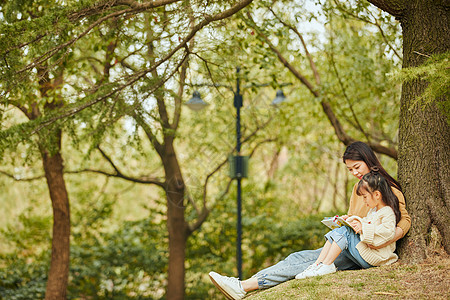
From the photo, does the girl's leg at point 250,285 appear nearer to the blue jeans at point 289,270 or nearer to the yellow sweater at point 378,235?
the blue jeans at point 289,270

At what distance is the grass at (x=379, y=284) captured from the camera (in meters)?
3.44

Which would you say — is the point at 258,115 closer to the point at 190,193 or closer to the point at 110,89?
the point at 190,193

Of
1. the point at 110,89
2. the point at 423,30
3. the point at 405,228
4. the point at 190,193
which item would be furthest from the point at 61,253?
the point at 423,30

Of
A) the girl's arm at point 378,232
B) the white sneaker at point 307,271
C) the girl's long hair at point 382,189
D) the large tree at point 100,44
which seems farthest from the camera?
the large tree at point 100,44

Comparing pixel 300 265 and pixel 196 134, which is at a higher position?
pixel 196 134

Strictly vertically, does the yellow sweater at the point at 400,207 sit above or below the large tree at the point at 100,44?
below

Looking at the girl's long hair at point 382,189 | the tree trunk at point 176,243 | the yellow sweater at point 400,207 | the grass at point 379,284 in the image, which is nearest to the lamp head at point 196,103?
the tree trunk at point 176,243

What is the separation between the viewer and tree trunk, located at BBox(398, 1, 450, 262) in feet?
13.1

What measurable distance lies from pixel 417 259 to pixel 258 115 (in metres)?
7.57

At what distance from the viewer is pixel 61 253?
23.9 feet

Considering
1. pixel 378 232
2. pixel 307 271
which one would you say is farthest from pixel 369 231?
pixel 307 271

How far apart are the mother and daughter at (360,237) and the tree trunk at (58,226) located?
3.85 metres

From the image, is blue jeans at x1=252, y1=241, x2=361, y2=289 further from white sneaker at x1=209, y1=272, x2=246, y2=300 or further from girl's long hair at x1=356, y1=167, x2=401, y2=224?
girl's long hair at x1=356, y1=167, x2=401, y2=224

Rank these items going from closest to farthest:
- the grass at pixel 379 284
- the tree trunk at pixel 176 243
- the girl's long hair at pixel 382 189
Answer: the grass at pixel 379 284
the girl's long hair at pixel 382 189
the tree trunk at pixel 176 243
